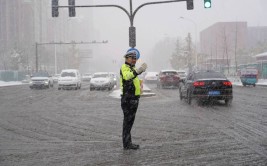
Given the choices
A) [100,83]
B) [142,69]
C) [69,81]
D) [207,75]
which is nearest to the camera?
[142,69]

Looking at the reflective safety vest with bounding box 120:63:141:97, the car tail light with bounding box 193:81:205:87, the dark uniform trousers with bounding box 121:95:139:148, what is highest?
the reflective safety vest with bounding box 120:63:141:97

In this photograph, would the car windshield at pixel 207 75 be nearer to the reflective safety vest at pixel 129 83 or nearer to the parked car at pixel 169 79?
the reflective safety vest at pixel 129 83

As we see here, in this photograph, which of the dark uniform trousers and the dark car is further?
the dark car

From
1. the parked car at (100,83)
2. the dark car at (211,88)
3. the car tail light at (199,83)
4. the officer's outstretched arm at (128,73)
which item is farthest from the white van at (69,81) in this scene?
the officer's outstretched arm at (128,73)

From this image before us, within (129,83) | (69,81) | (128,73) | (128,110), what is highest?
(128,73)

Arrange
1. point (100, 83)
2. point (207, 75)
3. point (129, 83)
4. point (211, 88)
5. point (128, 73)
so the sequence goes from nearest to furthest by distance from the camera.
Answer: point (128, 73) < point (129, 83) < point (211, 88) < point (207, 75) < point (100, 83)

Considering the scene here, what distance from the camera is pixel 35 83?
35438mm

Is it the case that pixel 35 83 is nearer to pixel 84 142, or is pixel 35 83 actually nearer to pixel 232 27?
pixel 84 142

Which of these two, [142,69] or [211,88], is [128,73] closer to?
[142,69]

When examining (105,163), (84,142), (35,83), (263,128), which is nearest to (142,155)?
(105,163)

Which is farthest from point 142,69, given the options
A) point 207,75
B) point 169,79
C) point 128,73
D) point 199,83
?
point 169,79

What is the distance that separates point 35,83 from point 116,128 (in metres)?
27.5

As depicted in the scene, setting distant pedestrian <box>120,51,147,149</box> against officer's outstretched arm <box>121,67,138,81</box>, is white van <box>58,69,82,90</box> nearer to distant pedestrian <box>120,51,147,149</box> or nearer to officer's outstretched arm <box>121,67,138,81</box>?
distant pedestrian <box>120,51,147,149</box>

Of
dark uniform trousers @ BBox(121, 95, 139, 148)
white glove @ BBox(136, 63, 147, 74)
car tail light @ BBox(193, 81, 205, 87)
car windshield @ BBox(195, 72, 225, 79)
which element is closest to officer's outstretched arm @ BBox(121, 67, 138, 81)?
white glove @ BBox(136, 63, 147, 74)
